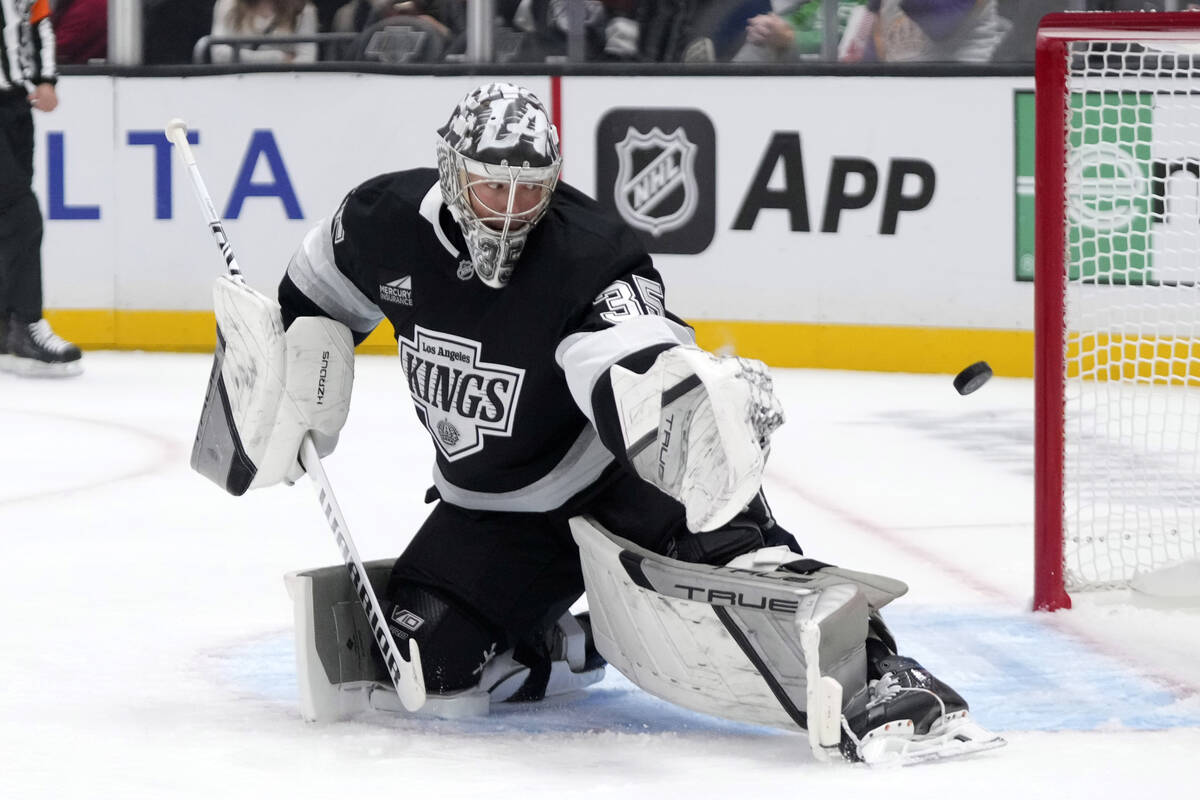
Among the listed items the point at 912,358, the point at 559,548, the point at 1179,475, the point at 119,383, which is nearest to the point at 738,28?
the point at 912,358

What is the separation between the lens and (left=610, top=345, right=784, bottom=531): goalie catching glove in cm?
187

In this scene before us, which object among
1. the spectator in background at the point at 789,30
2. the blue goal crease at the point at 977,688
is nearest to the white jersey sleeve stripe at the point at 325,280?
the blue goal crease at the point at 977,688

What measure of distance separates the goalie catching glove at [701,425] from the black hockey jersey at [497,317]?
2.4 inches

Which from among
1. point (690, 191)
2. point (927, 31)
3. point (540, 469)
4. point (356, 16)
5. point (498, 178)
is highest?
point (356, 16)

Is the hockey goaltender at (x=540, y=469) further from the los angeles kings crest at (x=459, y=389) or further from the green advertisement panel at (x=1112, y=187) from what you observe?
the green advertisement panel at (x=1112, y=187)

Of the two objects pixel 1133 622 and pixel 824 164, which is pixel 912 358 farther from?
pixel 1133 622

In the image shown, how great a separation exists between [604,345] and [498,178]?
25 cm

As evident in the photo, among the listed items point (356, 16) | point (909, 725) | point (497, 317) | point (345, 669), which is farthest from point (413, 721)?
point (356, 16)

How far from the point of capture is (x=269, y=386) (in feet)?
7.41

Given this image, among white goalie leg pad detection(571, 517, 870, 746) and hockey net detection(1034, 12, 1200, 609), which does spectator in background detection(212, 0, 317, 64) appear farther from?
white goalie leg pad detection(571, 517, 870, 746)

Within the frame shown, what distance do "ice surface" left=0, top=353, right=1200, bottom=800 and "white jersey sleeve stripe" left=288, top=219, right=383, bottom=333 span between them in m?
0.49

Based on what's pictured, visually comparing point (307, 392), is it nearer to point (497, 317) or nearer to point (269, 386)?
point (269, 386)

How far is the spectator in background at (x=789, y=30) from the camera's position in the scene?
5547mm

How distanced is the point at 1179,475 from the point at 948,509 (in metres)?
0.58
